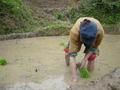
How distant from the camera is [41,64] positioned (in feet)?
26.7

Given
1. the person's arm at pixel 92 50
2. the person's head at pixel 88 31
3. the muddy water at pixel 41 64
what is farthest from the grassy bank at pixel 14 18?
the person's head at pixel 88 31

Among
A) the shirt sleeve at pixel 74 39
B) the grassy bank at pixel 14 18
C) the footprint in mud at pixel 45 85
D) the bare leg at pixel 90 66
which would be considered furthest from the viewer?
the grassy bank at pixel 14 18

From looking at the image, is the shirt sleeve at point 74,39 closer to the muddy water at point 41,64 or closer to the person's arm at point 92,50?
the person's arm at point 92,50

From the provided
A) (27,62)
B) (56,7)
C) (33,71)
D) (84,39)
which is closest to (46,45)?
(27,62)

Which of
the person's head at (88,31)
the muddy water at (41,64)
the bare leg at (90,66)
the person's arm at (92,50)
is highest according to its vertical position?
the person's head at (88,31)

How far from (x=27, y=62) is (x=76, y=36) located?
1.74 m

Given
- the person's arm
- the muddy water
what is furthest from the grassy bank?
the person's arm

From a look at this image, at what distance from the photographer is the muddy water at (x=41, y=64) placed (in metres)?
6.91

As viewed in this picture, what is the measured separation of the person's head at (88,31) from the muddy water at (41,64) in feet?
2.65

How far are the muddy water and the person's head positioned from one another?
81 centimetres

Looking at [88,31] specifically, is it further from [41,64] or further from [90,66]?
[41,64]

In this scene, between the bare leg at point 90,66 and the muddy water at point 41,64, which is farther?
the bare leg at point 90,66

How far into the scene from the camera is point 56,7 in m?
15.6

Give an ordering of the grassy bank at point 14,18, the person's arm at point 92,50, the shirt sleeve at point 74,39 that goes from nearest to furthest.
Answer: the shirt sleeve at point 74,39, the person's arm at point 92,50, the grassy bank at point 14,18
